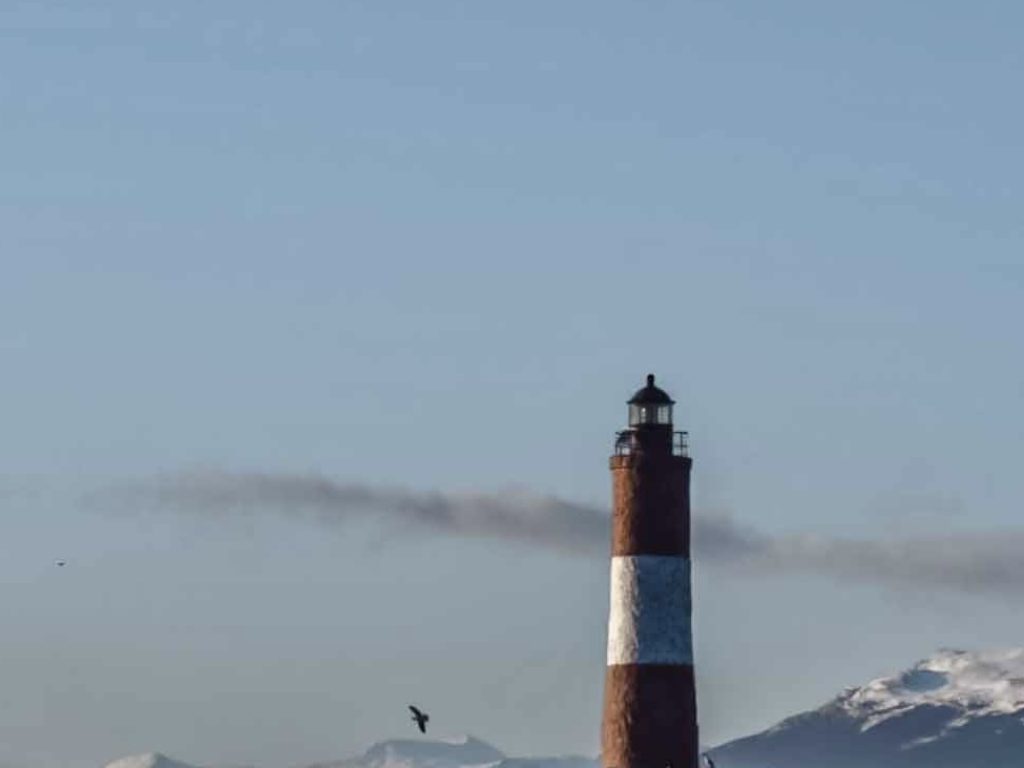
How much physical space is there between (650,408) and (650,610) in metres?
9.14

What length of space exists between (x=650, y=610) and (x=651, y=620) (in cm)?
42

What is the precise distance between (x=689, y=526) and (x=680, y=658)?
5.22 m

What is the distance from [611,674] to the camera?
138125 mm

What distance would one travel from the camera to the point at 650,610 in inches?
5369

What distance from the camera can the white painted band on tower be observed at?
136375mm

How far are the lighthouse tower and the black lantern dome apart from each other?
2561 millimetres

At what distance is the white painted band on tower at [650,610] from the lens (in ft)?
447

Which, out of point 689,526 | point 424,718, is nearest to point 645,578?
point 689,526

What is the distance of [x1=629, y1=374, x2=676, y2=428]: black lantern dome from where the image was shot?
140375mm

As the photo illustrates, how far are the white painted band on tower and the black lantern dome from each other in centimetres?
616

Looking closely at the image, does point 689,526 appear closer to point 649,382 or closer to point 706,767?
point 649,382

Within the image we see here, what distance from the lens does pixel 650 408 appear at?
14100 centimetres

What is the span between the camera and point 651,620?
13650 cm

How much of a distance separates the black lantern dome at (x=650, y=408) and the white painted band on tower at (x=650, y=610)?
6.16 m
